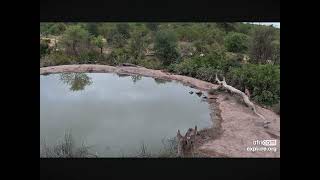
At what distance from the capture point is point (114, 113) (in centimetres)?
763

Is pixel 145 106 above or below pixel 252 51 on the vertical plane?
below

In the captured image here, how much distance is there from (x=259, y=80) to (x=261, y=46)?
1.76 feet

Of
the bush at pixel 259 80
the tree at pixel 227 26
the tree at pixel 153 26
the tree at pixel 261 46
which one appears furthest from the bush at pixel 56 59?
the tree at pixel 261 46

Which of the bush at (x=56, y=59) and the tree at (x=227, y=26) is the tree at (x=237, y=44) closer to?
the tree at (x=227, y=26)

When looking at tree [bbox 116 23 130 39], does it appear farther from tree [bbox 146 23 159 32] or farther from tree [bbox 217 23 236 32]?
tree [bbox 217 23 236 32]

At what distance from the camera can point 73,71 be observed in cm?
786

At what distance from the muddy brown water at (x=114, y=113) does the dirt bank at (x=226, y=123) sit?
0.13m

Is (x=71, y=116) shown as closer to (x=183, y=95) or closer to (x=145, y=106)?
(x=145, y=106)

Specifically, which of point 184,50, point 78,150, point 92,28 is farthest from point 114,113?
point 184,50

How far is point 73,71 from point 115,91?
2.38ft

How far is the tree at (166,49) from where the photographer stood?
7.94m
